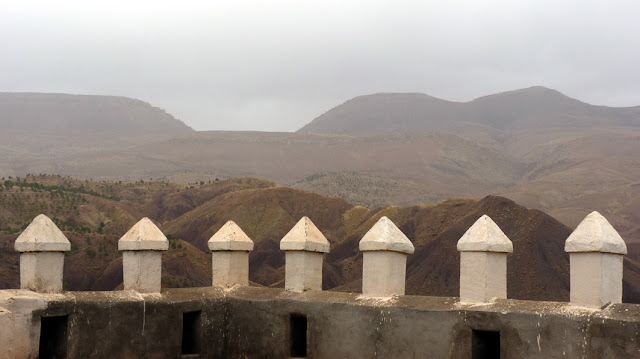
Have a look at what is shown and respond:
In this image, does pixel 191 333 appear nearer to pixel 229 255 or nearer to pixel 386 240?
pixel 229 255

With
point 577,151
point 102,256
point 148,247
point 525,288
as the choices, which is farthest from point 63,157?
point 148,247

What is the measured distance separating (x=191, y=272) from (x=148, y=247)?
27.7 meters

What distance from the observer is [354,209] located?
55.7 m

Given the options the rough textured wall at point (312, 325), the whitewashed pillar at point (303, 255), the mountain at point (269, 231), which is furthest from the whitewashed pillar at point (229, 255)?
the mountain at point (269, 231)

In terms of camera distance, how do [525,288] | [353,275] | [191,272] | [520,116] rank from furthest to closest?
[520,116] → [353,275] → [191,272] → [525,288]

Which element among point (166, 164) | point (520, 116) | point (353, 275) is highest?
point (520, 116)

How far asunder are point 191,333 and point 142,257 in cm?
120

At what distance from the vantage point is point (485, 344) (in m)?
7.70

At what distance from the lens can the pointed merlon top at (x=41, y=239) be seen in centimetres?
819

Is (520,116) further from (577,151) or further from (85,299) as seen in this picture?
(85,299)

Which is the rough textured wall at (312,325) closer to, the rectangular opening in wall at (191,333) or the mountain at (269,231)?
the rectangular opening in wall at (191,333)

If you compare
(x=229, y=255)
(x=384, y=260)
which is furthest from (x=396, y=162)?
(x=384, y=260)

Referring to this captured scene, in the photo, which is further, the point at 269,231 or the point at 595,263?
the point at 269,231

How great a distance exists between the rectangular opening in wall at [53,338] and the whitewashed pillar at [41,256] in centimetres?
34
